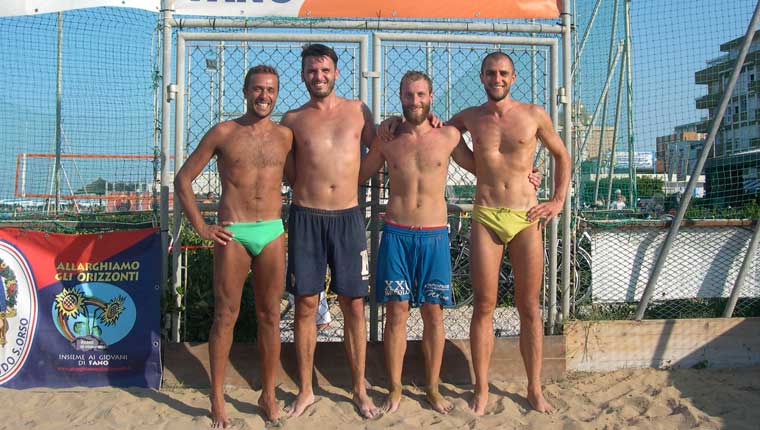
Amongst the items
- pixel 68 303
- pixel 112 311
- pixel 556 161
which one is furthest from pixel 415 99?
pixel 68 303

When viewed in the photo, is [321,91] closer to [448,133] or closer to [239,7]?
[448,133]

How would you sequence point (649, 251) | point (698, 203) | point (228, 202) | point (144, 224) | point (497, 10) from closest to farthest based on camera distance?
1. point (228, 202)
2. point (497, 10)
3. point (144, 224)
4. point (649, 251)
5. point (698, 203)

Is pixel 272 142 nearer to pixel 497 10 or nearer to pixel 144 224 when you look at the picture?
pixel 144 224

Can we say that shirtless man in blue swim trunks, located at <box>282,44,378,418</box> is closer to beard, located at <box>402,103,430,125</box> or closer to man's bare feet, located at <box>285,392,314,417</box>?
man's bare feet, located at <box>285,392,314,417</box>

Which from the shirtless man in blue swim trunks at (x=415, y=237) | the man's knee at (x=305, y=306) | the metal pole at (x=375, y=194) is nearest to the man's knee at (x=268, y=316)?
the man's knee at (x=305, y=306)

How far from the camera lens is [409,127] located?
3938 millimetres

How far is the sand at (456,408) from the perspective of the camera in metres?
3.68

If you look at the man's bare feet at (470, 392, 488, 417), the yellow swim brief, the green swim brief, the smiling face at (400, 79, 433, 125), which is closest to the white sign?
the smiling face at (400, 79, 433, 125)

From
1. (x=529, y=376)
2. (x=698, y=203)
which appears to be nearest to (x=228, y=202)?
(x=529, y=376)

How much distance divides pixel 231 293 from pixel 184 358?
86cm

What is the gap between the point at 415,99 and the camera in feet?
12.5

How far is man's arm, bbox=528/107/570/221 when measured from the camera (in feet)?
13.1

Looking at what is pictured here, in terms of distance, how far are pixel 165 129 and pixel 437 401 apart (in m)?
2.70

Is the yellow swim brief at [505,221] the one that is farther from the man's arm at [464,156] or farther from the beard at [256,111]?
the beard at [256,111]
